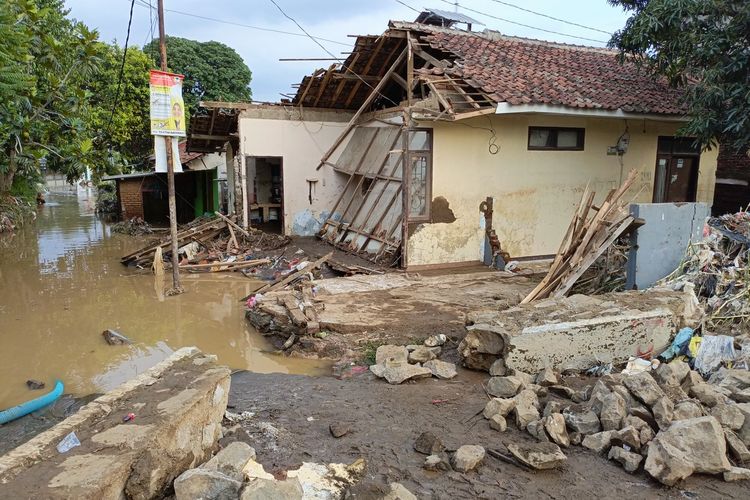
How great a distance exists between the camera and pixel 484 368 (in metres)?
5.57

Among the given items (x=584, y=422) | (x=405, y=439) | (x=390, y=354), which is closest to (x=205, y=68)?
(x=390, y=354)

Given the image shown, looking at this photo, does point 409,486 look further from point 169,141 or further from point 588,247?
point 169,141

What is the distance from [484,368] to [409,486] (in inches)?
97.1

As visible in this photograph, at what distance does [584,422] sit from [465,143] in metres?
7.38

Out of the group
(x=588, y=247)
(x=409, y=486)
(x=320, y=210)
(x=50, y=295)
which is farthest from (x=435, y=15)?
(x=409, y=486)

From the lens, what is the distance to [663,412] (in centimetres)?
377

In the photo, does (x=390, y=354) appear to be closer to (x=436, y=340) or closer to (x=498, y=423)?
(x=436, y=340)

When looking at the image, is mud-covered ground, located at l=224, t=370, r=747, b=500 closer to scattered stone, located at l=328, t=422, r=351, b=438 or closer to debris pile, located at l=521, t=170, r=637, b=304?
scattered stone, located at l=328, t=422, r=351, b=438

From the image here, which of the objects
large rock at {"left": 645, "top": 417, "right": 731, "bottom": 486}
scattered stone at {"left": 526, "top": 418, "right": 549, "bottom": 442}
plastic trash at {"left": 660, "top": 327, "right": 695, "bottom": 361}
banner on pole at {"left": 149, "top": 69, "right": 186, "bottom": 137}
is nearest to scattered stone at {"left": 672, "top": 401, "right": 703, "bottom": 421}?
large rock at {"left": 645, "top": 417, "right": 731, "bottom": 486}

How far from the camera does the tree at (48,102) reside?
12.8m

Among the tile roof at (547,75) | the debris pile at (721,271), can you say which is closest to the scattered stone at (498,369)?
the debris pile at (721,271)

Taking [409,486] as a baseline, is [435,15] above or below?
above

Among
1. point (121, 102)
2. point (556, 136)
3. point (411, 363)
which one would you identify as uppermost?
point (121, 102)

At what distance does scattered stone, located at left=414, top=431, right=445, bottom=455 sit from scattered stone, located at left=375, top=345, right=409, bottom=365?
1.88m
